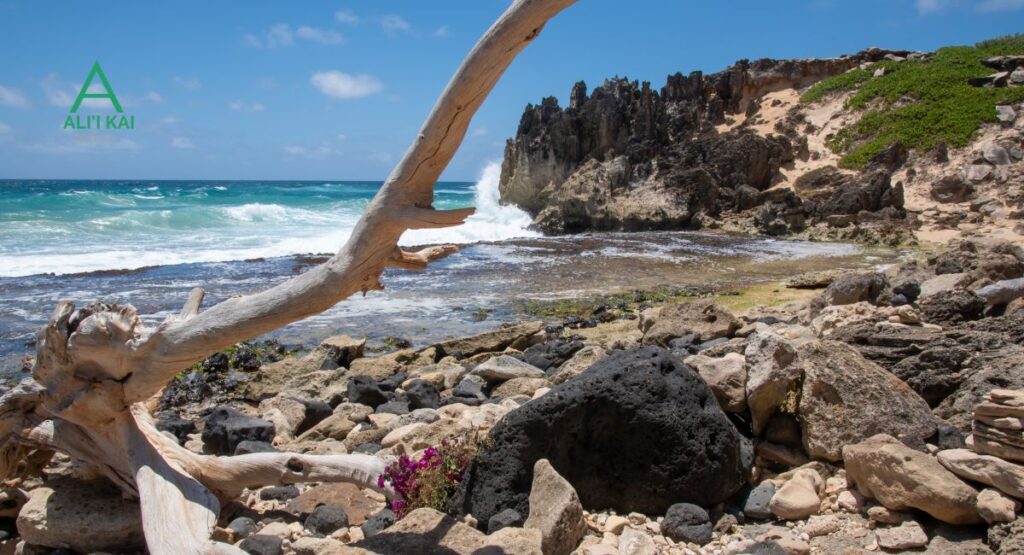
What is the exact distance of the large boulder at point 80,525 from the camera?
4.58 m

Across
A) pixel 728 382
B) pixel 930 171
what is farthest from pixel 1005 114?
pixel 728 382

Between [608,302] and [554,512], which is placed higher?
[554,512]

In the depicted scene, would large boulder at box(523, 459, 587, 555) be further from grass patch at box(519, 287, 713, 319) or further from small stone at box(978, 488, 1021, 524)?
grass patch at box(519, 287, 713, 319)

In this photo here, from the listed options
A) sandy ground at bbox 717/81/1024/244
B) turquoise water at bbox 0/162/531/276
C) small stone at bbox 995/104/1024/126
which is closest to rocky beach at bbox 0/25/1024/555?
turquoise water at bbox 0/162/531/276

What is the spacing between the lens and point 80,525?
15.1ft

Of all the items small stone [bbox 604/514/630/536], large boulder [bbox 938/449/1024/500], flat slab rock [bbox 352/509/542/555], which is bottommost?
small stone [bbox 604/514/630/536]

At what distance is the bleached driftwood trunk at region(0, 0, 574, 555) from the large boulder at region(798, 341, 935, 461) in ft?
9.18

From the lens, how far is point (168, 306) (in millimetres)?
16750

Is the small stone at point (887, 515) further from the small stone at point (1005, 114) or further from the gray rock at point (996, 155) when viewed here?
the small stone at point (1005, 114)

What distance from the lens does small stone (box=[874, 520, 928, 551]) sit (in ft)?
13.0

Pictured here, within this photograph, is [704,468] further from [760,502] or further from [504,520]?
[504,520]

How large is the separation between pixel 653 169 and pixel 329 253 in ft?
56.8

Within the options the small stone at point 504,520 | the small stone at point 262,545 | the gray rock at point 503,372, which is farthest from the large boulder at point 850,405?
the gray rock at point 503,372

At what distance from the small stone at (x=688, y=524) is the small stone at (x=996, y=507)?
1461 millimetres
